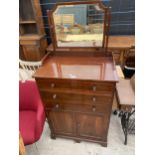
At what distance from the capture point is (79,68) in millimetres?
1261

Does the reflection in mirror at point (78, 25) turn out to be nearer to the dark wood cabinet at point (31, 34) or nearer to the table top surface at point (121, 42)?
the table top surface at point (121, 42)

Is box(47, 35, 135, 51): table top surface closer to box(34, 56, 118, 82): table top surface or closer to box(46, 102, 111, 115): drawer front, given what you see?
box(34, 56, 118, 82): table top surface

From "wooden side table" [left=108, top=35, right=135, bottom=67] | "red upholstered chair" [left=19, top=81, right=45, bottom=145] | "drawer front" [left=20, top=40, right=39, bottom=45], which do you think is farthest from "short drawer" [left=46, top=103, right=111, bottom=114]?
"drawer front" [left=20, top=40, right=39, bottom=45]

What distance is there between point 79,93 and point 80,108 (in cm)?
18

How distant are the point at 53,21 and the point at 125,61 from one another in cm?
118

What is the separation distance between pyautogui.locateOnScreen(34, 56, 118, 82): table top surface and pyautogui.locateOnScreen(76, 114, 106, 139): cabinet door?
17.6 inches

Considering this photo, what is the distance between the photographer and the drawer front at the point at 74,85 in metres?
1.12

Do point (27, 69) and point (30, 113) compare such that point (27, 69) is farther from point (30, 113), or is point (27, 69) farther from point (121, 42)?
point (121, 42)

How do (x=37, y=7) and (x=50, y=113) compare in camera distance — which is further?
(x=37, y=7)

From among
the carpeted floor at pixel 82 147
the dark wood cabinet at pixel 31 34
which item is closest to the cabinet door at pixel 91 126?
the carpeted floor at pixel 82 147

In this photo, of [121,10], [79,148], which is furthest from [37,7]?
[79,148]

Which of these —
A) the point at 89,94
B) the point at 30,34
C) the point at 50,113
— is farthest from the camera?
the point at 30,34
